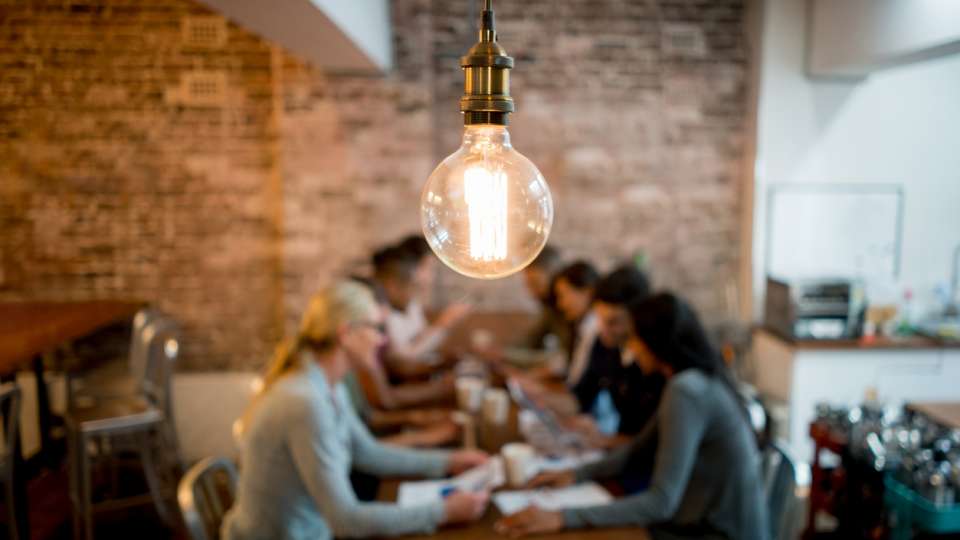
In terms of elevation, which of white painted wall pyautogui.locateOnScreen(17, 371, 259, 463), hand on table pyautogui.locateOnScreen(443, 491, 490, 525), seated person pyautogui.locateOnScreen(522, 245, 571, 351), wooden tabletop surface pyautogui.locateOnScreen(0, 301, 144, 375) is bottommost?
white painted wall pyautogui.locateOnScreen(17, 371, 259, 463)

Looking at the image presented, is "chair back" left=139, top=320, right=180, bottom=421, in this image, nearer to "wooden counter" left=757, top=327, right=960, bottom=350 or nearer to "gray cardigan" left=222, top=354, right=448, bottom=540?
A: "gray cardigan" left=222, top=354, right=448, bottom=540

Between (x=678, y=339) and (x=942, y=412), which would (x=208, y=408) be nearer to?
(x=678, y=339)

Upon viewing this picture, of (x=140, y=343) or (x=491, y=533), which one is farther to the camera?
(x=140, y=343)

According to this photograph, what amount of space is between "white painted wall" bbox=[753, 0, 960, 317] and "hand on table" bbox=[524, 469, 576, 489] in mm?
2932

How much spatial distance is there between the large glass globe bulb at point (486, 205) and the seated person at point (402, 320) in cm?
253

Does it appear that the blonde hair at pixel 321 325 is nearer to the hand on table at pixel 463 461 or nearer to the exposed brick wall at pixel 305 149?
the hand on table at pixel 463 461

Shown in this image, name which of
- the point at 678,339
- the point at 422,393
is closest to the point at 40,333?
the point at 422,393

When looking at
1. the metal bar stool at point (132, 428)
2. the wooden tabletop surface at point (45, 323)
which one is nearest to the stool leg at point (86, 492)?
the metal bar stool at point (132, 428)

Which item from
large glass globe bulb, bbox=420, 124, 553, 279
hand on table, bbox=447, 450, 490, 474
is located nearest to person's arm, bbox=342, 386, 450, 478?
hand on table, bbox=447, 450, 490, 474

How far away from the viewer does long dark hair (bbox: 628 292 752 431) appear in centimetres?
241

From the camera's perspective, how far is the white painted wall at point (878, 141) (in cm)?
482

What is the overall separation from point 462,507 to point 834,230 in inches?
145

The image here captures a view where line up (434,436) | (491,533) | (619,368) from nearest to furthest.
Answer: (491,533) → (434,436) → (619,368)

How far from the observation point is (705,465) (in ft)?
7.63
